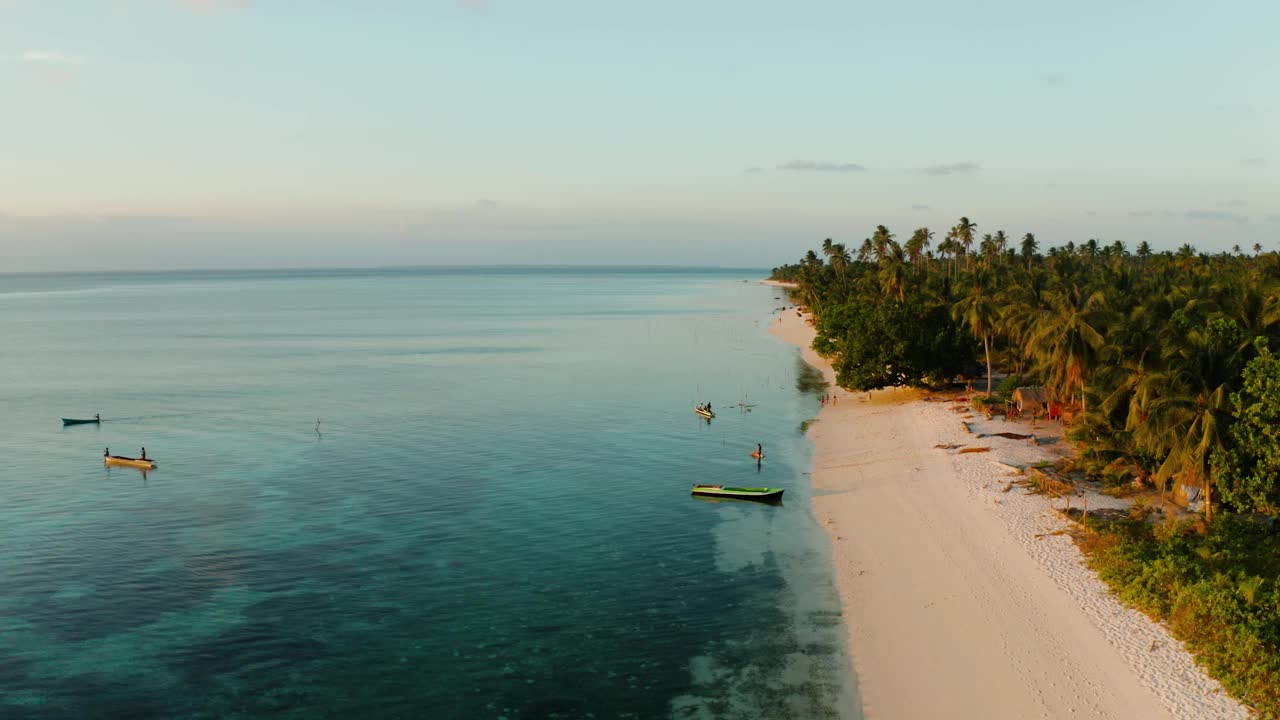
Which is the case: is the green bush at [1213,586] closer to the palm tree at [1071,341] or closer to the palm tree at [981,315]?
the palm tree at [1071,341]

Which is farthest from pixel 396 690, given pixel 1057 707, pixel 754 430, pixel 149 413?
pixel 149 413

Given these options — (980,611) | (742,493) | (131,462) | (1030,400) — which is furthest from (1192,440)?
(131,462)

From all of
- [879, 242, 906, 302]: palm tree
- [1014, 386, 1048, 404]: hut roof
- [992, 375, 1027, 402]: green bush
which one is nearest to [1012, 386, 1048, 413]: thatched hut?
[1014, 386, 1048, 404]: hut roof

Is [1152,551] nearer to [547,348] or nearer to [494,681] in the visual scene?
[494,681]

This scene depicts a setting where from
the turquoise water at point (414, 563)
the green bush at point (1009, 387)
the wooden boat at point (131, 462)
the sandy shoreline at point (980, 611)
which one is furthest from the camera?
the green bush at point (1009, 387)

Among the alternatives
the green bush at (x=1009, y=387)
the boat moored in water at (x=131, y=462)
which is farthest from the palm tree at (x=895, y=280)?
the boat moored in water at (x=131, y=462)

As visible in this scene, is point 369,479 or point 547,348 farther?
point 547,348
